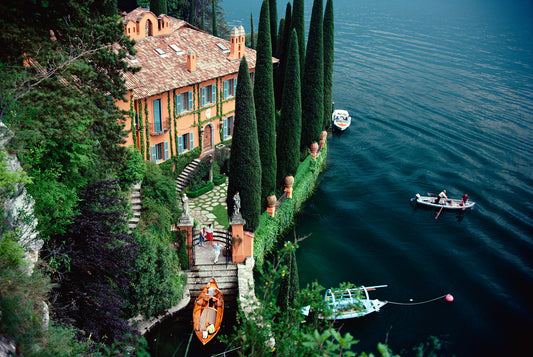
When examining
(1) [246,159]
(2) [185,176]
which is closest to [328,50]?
(2) [185,176]

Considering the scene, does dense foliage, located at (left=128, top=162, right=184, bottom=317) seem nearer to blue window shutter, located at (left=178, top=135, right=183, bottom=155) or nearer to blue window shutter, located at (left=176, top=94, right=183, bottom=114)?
blue window shutter, located at (left=178, top=135, right=183, bottom=155)

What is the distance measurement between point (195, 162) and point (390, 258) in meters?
14.8

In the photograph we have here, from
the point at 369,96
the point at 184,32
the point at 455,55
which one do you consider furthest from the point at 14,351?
the point at 455,55

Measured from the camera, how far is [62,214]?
15711mm

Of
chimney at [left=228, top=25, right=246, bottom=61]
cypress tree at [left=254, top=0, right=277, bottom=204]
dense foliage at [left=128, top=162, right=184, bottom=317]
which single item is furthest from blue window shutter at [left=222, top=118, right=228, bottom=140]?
dense foliage at [left=128, top=162, right=184, bottom=317]

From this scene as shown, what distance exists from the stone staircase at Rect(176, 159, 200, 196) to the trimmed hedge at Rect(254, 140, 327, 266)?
6901 millimetres

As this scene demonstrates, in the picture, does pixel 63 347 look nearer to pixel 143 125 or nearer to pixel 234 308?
pixel 234 308

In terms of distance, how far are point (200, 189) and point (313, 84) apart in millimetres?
11751

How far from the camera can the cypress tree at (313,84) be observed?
33.5m

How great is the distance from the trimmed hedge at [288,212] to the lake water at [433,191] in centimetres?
113

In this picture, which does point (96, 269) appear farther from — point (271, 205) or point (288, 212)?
point (288, 212)

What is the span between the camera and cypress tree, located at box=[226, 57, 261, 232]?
926 inches

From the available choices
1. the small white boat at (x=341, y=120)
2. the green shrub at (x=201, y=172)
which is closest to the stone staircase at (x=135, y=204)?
the green shrub at (x=201, y=172)

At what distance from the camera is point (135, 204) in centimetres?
2392
